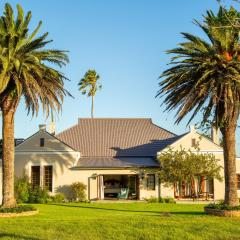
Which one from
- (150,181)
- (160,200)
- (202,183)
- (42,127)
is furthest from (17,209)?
(202,183)

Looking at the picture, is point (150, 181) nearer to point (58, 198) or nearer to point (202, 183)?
point (202, 183)

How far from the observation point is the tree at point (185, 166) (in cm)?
3725

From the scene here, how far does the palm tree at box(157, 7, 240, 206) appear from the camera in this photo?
23.4 metres

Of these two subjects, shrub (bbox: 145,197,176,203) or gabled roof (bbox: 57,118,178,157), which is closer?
shrub (bbox: 145,197,176,203)

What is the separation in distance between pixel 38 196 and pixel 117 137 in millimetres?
10314

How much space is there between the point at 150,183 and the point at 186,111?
51.3ft

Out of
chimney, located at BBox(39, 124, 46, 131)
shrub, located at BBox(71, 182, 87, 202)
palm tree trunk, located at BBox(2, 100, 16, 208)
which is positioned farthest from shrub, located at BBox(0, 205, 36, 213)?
chimney, located at BBox(39, 124, 46, 131)

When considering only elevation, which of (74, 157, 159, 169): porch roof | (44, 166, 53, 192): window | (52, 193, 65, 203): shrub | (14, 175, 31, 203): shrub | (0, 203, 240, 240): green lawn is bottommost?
(0, 203, 240, 240): green lawn

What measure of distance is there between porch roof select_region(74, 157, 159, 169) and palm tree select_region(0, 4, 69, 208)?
13995 millimetres

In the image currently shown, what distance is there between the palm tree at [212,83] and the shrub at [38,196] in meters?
15.6

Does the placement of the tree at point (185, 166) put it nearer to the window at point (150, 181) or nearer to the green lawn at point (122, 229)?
the window at point (150, 181)

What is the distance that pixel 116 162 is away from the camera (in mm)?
40188

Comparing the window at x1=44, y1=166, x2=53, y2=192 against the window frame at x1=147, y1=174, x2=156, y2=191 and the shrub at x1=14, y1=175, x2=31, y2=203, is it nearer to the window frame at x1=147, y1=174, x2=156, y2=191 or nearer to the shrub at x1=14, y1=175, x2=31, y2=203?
the shrub at x1=14, y1=175, x2=31, y2=203

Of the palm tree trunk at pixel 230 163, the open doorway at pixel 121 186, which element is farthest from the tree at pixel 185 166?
the palm tree trunk at pixel 230 163
